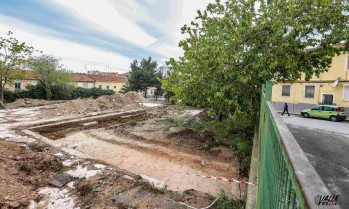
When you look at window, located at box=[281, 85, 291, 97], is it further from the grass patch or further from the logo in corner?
the logo in corner

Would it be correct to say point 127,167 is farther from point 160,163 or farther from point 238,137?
point 238,137

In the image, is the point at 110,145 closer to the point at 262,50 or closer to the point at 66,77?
the point at 262,50

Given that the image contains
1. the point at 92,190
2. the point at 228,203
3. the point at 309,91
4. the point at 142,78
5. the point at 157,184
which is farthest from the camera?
the point at 142,78

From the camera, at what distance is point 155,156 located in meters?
8.21

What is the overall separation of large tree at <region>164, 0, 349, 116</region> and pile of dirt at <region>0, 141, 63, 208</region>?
17.7 ft

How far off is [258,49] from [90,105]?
56.0 feet

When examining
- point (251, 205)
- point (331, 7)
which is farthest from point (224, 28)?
point (251, 205)

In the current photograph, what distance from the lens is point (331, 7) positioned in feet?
26.8

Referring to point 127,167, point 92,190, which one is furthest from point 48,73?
point 92,190

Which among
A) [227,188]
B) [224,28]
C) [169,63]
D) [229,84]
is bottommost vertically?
[227,188]

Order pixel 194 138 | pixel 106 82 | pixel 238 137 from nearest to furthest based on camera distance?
pixel 238 137 → pixel 194 138 → pixel 106 82

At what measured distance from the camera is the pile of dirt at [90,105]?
1846cm

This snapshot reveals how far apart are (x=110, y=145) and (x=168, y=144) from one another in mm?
2525

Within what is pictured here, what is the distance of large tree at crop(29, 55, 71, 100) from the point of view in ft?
89.5
